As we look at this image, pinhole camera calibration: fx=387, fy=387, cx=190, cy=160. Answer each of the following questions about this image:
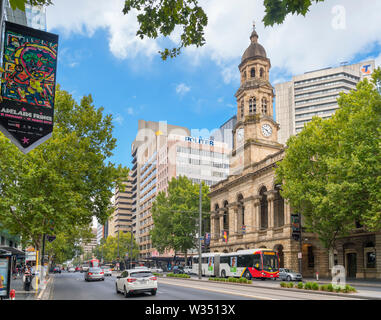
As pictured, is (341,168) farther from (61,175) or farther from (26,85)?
(26,85)

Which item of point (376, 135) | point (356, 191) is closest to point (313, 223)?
point (356, 191)

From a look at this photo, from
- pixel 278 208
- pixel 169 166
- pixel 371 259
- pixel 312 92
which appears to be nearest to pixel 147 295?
pixel 371 259

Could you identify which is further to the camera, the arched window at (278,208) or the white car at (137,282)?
the arched window at (278,208)

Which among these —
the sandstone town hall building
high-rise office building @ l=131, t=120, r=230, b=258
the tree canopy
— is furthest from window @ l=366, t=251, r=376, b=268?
high-rise office building @ l=131, t=120, r=230, b=258

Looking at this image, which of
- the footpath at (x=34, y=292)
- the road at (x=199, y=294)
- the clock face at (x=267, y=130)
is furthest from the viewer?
the clock face at (x=267, y=130)

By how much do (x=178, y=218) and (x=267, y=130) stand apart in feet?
70.0

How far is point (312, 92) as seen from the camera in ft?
433

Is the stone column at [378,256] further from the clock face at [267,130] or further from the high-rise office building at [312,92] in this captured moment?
the high-rise office building at [312,92]

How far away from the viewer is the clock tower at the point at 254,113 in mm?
62812

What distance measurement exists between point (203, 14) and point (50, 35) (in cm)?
377

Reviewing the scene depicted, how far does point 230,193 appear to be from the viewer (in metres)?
64.8

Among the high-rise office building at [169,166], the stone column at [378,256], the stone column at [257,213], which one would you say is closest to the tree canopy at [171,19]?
the stone column at [378,256]

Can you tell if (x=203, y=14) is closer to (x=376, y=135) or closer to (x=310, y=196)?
(x=376, y=135)

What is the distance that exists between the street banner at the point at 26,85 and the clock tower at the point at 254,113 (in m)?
54.1
